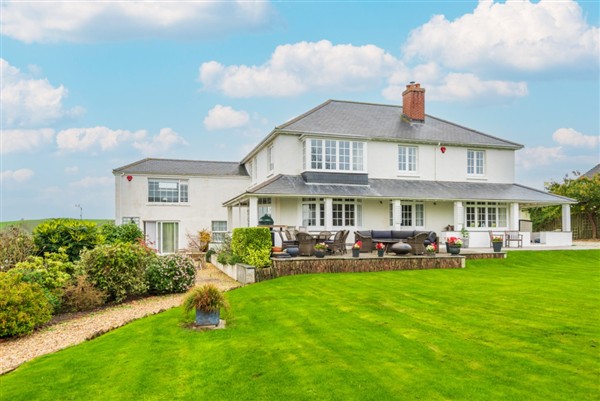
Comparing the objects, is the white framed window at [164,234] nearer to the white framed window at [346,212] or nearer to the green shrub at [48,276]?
the white framed window at [346,212]

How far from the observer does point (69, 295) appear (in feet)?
39.5

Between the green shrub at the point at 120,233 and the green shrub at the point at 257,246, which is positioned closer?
the green shrub at the point at 257,246

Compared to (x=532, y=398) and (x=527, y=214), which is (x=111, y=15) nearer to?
(x=532, y=398)

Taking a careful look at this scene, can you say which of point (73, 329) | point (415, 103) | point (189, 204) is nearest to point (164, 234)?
point (189, 204)

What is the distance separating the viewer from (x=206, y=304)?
28.3 ft

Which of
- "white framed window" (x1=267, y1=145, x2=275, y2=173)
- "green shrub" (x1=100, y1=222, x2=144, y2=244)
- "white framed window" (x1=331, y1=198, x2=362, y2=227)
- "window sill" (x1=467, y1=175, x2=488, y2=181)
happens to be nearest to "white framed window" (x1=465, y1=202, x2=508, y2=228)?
"window sill" (x1=467, y1=175, x2=488, y2=181)

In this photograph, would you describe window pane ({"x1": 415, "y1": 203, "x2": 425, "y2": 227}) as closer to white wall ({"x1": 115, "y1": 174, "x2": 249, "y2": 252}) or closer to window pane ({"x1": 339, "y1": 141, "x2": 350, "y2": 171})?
window pane ({"x1": 339, "y1": 141, "x2": 350, "y2": 171})

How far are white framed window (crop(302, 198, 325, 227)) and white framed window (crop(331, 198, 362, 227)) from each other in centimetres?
84

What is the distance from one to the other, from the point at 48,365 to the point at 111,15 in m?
11.5

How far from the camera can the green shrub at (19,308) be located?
929 cm

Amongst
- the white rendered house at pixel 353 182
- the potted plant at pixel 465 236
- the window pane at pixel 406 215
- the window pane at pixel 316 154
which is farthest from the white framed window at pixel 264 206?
the potted plant at pixel 465 236

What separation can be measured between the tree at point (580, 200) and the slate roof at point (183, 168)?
24251mm

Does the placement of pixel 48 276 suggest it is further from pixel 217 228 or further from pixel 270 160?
pixel 217 228

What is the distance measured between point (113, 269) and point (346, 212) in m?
14.4
